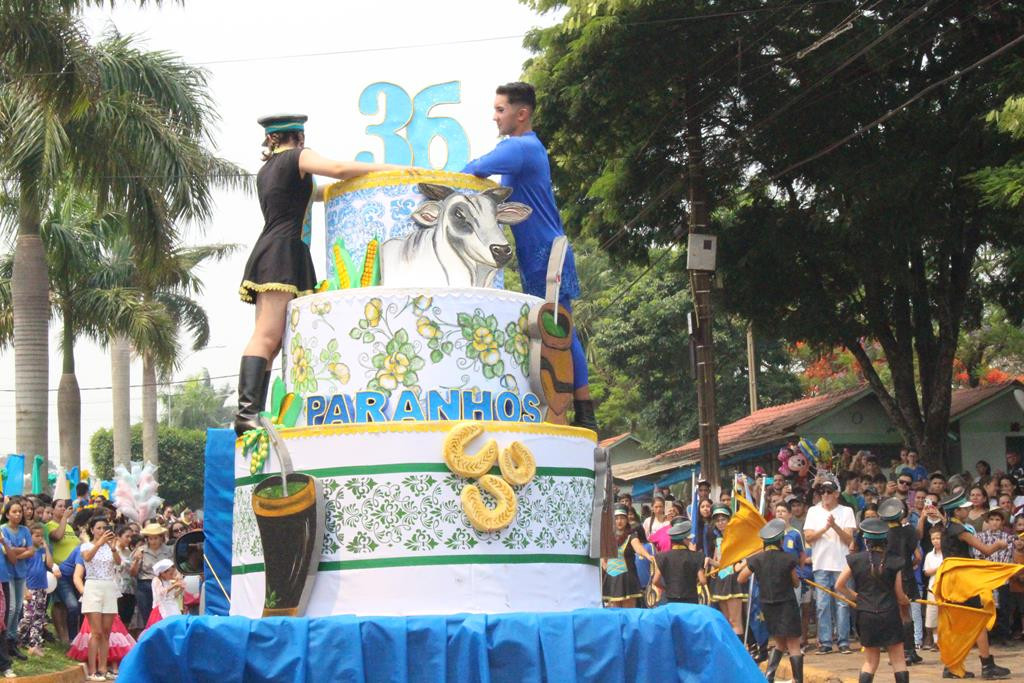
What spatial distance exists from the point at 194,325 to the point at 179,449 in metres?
26.4

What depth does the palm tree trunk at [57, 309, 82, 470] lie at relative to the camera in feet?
96.4

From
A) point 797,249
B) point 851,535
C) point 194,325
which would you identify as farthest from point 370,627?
point 194,325

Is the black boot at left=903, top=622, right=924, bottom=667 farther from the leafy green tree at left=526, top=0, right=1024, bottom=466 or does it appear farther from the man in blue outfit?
the man in blue outfit

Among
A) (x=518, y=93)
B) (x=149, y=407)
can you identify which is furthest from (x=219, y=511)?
(x=149, y=407)

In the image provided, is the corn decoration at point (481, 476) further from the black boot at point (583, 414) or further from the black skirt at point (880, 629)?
the black skirt at point (880, 629)

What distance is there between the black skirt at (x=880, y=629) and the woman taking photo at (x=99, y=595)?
8.79m

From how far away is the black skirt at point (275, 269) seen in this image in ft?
27.1

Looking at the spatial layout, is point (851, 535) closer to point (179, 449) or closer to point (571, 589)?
point (571, 589)

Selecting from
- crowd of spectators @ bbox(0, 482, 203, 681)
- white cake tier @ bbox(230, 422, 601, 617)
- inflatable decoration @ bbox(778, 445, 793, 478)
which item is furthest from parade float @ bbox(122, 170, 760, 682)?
inflatable decoration @ bbox(778, 445, 793, 478)

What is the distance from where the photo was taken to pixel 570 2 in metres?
22.3

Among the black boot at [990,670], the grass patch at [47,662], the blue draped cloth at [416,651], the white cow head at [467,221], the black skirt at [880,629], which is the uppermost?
the white cow head at [467,221]

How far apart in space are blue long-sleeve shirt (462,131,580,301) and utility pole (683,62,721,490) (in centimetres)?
1399

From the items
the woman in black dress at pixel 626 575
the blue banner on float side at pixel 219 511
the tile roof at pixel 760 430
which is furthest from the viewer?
the tile roof at pixel 760 430

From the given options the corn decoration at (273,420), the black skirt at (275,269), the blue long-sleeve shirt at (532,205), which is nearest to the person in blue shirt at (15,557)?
the corn decoration at (273,420)
